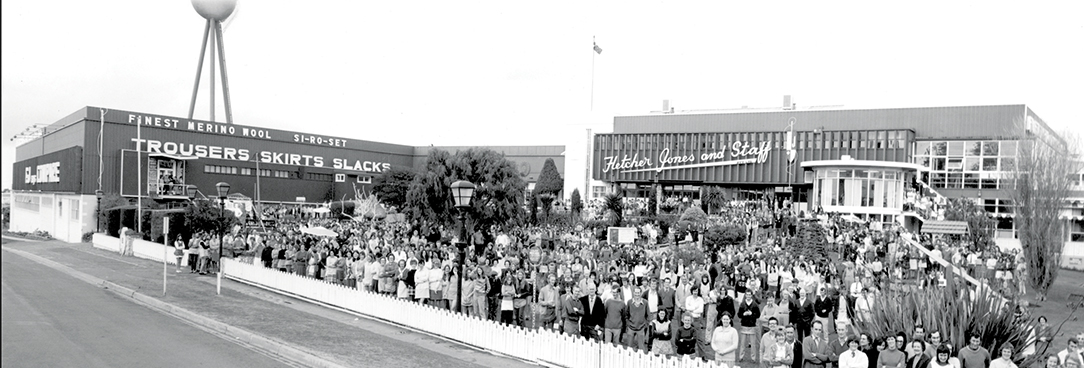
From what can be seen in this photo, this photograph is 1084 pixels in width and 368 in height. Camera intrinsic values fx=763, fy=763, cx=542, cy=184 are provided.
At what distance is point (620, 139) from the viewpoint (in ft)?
220

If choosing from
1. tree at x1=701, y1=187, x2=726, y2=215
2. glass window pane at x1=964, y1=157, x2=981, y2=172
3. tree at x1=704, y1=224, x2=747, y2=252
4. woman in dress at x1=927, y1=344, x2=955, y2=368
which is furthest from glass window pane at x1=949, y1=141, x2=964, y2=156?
woman in dress at x1=927, y1=344, x2=955, y2=368

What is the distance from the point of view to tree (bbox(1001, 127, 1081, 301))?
25453mm

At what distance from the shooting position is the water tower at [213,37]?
244ft

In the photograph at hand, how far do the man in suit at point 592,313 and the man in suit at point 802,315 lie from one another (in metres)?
3.30

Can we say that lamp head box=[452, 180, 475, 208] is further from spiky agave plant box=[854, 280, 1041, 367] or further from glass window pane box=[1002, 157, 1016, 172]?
glass window pane box=[1002, 157, 1016, 172]

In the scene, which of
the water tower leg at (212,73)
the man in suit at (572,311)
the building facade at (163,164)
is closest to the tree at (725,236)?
the man in suit at (572,311)

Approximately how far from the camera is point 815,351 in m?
9.99

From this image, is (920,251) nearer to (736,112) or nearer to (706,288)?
(706,288)

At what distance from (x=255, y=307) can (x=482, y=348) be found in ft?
23.9

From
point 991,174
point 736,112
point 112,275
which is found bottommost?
point 112,275

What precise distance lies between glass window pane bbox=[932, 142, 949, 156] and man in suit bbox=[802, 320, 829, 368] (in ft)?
173

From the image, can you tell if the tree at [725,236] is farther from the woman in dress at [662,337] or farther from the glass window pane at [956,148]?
the glass window pane at [956,148]

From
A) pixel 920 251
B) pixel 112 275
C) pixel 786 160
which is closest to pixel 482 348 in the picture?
pixel 112 275

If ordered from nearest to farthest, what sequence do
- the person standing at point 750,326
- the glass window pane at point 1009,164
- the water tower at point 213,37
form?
the person standing at point 750,326
the glass window pane at point 1009,164
the water tower at point 213,37
